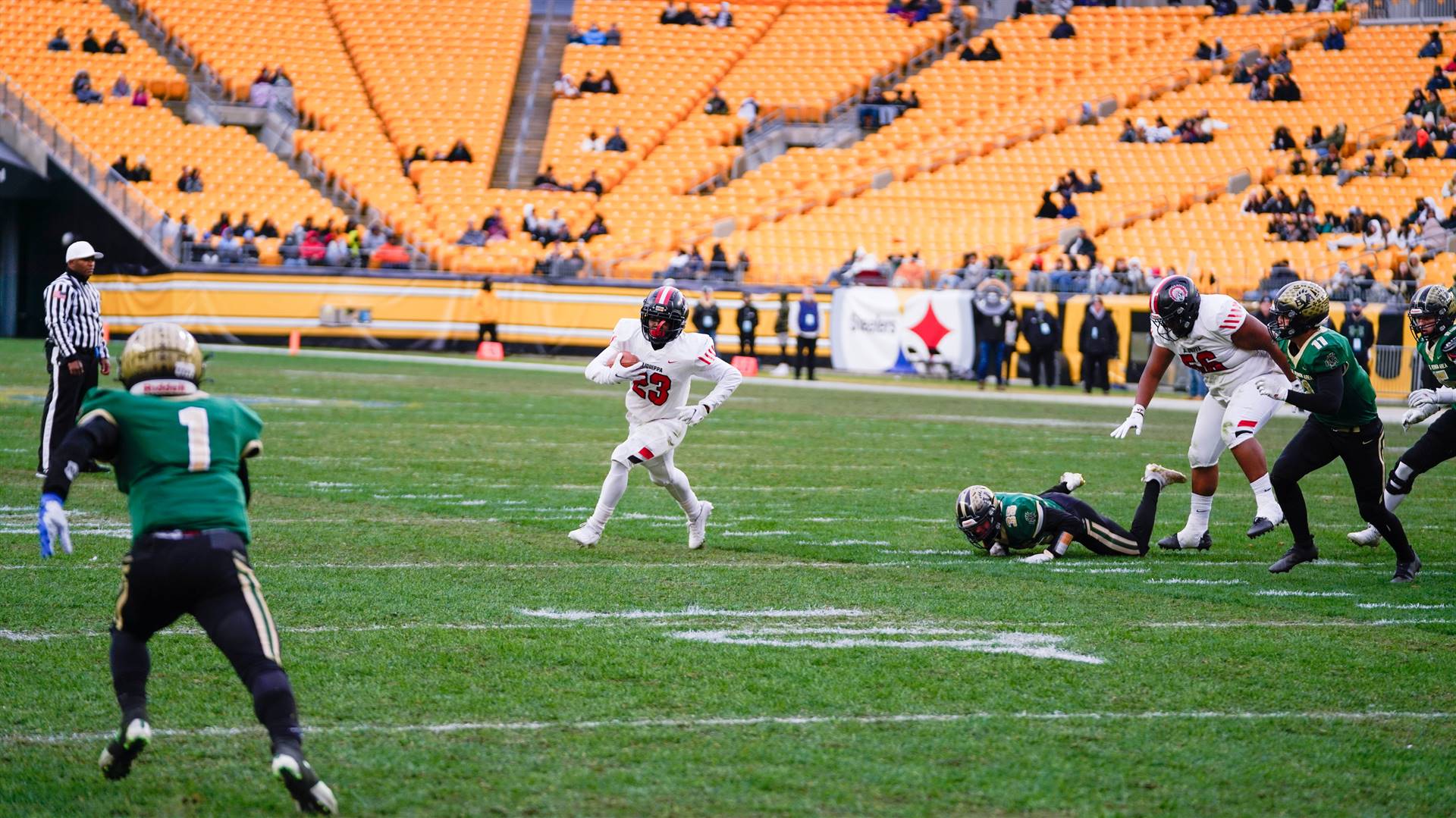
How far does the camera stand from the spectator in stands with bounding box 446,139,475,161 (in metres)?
36.3

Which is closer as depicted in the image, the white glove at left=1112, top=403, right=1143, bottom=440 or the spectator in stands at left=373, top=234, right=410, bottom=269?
the white glove at left=1112, top=403, right=1143, bottom=440

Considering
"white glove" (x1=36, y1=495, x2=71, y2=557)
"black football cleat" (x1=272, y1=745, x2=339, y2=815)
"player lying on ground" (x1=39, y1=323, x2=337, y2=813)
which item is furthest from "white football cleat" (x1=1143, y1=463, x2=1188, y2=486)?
"white glove" (x1=36, y1=495, x2=71, y2=557)

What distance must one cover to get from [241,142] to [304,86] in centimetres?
267

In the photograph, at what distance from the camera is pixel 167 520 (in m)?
4.77

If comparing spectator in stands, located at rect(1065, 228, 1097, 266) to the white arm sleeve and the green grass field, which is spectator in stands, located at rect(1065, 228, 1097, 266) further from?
the white arm sleeve

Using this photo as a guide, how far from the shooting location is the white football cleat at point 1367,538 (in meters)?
10.3

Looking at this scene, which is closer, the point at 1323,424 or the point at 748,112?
the point at 1323,424

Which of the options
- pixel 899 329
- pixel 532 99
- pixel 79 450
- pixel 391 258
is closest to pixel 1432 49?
pixel 899 329

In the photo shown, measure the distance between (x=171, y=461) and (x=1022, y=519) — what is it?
5699mm

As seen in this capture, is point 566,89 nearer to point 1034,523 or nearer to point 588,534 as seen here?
point 588,534

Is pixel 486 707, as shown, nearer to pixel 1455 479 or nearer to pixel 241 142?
pixel 1455 479

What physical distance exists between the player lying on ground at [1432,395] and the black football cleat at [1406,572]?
0.85 metres

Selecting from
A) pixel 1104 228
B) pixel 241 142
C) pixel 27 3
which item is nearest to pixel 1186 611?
pixel 1104 228

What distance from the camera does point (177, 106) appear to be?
37.2m
